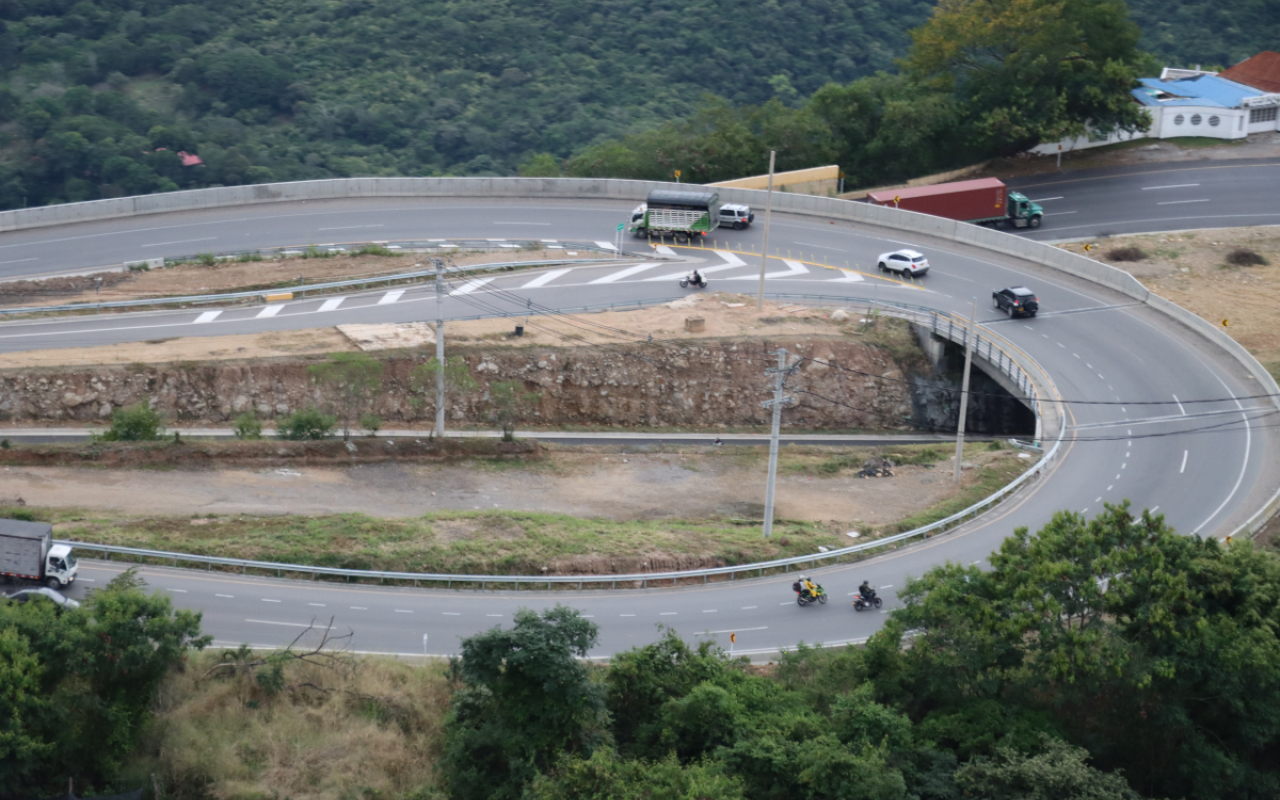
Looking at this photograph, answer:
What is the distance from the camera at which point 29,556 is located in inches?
1471

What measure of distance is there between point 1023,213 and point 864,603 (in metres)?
40.4

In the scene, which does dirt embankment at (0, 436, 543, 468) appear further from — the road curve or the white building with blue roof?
the white building with blue roof

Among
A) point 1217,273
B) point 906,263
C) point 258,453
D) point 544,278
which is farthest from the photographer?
point 1217,273

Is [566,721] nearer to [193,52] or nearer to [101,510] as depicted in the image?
[101,510]

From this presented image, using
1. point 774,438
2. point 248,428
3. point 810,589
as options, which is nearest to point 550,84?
point 248,428

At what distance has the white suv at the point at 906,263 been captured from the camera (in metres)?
66.8

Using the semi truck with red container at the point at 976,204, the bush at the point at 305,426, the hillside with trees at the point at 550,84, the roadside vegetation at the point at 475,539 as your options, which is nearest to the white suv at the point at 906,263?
the semi truck with red container at the point at 976,204

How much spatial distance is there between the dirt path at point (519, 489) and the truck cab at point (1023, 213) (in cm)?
2492

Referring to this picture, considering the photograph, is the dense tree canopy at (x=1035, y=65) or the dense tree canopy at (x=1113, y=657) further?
the dense tree canopy at (x=1035, y=65)

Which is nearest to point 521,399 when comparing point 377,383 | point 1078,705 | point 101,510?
point 377,383

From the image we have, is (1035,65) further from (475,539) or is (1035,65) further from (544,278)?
(475,539)

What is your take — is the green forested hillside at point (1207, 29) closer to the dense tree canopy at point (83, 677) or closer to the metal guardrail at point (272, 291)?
the metal guardrail at point (272, 291)

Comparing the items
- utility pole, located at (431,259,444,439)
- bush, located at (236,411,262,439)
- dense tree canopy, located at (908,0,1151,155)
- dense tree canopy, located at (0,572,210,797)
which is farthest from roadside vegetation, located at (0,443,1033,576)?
dense tree canopy, located at (908,0,1151,155)

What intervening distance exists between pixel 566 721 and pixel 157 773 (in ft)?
33.9
